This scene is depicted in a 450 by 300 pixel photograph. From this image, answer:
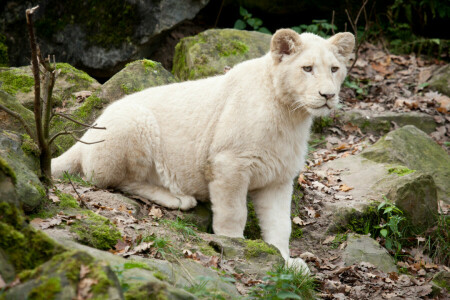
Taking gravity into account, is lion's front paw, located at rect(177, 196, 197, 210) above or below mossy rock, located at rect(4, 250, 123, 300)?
below

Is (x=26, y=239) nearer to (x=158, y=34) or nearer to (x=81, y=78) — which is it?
(x=81, y=78)

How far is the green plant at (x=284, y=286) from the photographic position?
4090 millimetres

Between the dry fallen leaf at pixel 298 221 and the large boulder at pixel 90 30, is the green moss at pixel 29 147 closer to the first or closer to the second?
the dry fallen leaf at pixel 298 221

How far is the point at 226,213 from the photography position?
622 cm

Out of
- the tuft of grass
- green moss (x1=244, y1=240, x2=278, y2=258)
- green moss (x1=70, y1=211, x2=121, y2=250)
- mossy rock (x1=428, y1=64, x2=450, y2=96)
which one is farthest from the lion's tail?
mossy rock (x1=428, y1=64, x2=450, y2=96)

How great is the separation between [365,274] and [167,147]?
2.88 meters

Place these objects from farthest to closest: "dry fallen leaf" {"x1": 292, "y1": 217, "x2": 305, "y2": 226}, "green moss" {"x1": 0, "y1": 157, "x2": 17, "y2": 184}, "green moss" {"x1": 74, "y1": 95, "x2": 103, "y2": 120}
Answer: "green moss" {"x1": 74, "y1": 95, "x2": 103, "y2": 120} < "dry fallen leaf" {"x1": 292, "y1": 217, "x2": 305, "y2": 226} < "green moss" {"x1": 0, "y1": 157, "x2": 17, "y2": 184}

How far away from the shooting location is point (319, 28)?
12.6 m

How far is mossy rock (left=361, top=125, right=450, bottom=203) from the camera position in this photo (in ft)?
28.1

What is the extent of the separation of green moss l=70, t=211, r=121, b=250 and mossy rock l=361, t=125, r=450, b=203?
5.04m

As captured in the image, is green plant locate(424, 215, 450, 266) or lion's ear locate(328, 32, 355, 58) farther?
green plant locate(424, 215, 450, 266)

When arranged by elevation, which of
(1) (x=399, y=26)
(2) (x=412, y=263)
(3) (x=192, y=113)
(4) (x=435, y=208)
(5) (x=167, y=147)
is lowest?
(2) (x=412, y=263)

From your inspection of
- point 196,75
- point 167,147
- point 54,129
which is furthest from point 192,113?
point 196,75

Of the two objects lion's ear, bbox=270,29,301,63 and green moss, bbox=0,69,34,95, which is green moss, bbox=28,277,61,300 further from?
green moss, bbox=0,69,34,95
